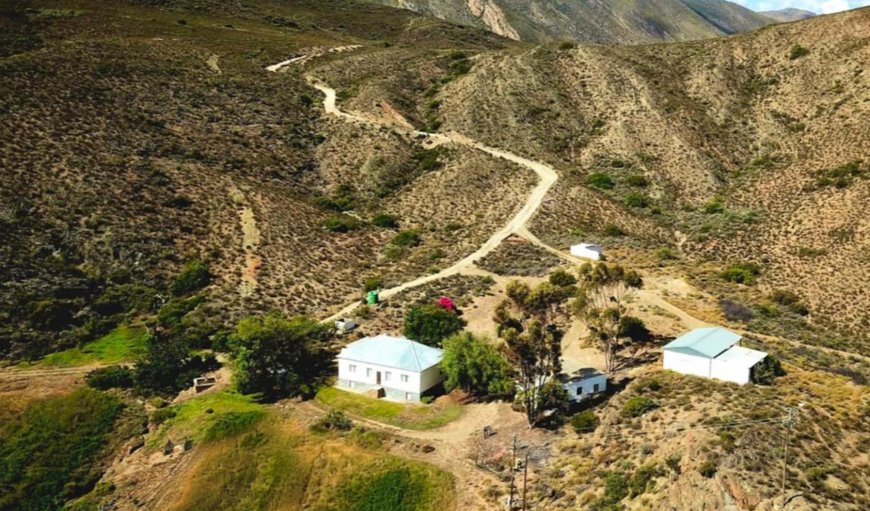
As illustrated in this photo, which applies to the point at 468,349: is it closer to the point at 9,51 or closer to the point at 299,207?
the point at 299,207

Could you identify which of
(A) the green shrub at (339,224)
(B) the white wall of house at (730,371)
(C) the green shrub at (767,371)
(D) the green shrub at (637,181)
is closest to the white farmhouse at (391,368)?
(B) the white wall of house at (730,371)

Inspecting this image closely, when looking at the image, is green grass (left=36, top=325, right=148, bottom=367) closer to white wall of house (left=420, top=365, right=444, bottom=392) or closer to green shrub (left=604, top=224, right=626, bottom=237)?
white wall of house (left=420, top=365, right=444, bottom=392)

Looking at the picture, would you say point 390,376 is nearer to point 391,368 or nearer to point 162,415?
point 391,368

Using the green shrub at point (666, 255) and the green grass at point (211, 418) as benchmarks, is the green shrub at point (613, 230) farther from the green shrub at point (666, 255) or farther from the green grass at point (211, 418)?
the green grass at point (211, 418)

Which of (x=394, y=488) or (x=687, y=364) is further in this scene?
(x=687, y=364)

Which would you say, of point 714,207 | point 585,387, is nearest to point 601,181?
point 714,207

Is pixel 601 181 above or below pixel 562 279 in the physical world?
above

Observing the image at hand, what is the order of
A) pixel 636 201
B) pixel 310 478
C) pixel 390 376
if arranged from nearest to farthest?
pixel 310 478, pixel 390 376, pixel 636 201

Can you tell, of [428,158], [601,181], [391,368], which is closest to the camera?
[391,368]

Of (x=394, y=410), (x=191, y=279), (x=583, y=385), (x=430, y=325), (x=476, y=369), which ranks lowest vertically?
(x=394, y=410)
